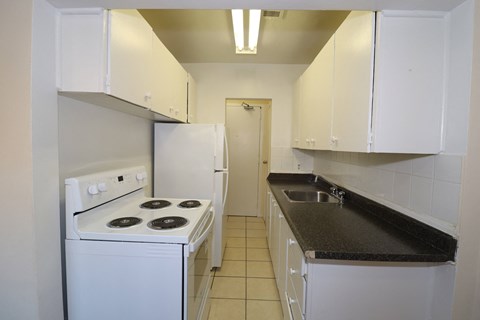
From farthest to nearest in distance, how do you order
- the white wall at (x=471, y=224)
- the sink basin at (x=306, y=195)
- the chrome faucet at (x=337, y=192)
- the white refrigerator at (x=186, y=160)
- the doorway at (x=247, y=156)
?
the doorway at (x=247, y=156) → the sink basin at (x=306, y=195) → the white refrigerator at (x=186, y=160) → the chrome faucet at (x=337, y=192) → the white wall at (x=471, y=224)

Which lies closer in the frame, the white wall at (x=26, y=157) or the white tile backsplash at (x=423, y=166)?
the white wall at (x=26, y=157)

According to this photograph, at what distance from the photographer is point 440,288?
3.57 ft

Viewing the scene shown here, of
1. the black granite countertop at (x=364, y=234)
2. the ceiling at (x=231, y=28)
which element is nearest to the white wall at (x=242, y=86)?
the ceiling at (x=231, y=28)

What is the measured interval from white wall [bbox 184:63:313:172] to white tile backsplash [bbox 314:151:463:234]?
148cm

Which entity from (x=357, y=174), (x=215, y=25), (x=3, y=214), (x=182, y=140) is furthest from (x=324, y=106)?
(x=3, y=214)

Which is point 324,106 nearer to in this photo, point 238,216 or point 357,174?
point 357,174

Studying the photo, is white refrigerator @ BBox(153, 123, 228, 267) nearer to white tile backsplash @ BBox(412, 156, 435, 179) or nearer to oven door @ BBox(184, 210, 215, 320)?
oven door @ BBox(184, 210, 215, 320)

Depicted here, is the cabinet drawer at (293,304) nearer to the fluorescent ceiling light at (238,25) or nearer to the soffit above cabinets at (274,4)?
the soffit above cabinets at (274,4)

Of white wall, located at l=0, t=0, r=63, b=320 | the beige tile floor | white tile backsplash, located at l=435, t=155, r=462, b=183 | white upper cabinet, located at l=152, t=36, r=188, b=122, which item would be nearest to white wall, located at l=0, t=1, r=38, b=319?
white wall, located at l=0, t=0, r=63, b=320

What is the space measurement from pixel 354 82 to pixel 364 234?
835mm

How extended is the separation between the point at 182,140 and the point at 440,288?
7.16ft

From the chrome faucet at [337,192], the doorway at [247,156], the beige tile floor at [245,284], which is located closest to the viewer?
the beige tile floor at [245,284]

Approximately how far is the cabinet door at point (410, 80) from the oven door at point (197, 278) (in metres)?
1.09

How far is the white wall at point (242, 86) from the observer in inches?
127
